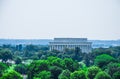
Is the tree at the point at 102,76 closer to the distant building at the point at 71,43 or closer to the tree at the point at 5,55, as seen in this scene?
the tree at the point at 5,55

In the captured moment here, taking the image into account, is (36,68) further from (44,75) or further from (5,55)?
(5,55)

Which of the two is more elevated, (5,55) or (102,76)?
(102,76)

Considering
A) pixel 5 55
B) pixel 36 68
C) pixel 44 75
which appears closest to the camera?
pixel 44 75

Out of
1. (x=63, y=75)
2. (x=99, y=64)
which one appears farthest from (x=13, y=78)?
(x=99, y=64)

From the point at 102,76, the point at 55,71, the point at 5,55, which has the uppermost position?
the point at 102,76

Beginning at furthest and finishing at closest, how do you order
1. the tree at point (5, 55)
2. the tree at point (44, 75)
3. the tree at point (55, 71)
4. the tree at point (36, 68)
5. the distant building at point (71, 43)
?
the distant building at point (71, 43) < the tree at point (5, 55) < the tree at point (36, 68) < the tree at point (55, 71) < the tree at point (44, 75)

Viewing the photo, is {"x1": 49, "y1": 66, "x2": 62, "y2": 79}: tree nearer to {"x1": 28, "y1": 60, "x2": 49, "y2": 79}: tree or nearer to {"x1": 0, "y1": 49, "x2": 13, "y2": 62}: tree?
{"x1": 28, "y1": 60, "x2": 49, "y2": 79}: tree

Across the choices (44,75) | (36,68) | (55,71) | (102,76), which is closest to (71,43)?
(36,68)

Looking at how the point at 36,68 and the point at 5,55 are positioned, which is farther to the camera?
the point at 5,55

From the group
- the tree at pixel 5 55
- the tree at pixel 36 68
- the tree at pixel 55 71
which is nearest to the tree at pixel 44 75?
the tree at pixel 55 71

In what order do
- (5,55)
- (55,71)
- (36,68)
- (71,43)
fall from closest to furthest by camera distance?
(55,71) < (36,68) < (5,55) < (71,43)

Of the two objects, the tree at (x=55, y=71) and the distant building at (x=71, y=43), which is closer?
the tree at (x=55, y=71)
